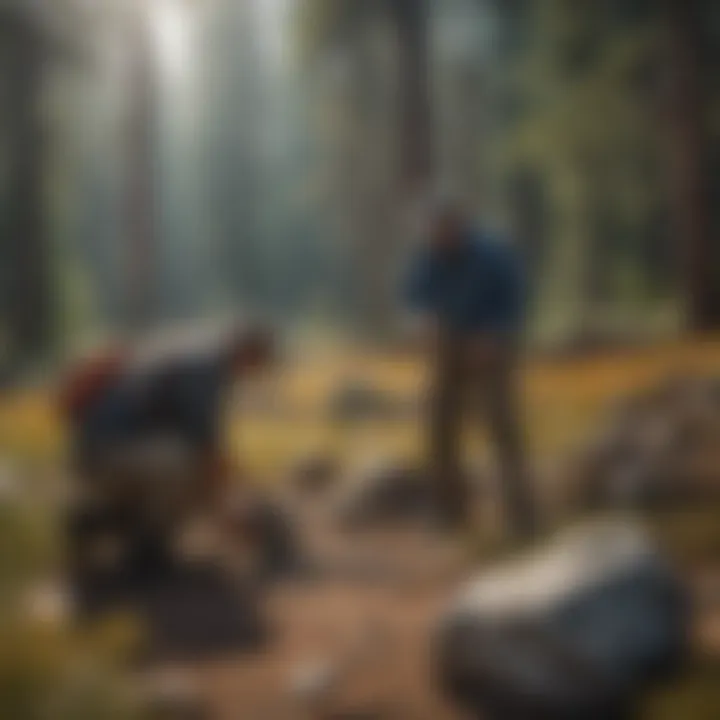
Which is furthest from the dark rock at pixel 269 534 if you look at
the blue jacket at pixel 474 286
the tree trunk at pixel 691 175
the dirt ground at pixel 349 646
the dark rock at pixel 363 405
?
the tree trunk at pixel 691 175

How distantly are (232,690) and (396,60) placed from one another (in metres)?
1.13

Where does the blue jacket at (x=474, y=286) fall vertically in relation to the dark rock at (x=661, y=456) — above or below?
above

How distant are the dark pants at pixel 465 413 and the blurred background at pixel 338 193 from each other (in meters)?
0.04

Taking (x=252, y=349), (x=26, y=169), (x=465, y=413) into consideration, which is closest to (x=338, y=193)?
(x=252, y=349)

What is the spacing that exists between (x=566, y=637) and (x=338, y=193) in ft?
2.85

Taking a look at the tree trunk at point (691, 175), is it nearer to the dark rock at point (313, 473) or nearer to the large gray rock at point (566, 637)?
the large gray rock at point (566, 637)

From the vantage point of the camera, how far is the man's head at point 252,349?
2586 millimetres

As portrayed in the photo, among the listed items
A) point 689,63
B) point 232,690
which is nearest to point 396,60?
point 689,63

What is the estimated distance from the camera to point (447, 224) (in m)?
2.57

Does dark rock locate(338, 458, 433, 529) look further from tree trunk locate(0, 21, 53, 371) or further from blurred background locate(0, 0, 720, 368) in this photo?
tree trunk locate(0, 21, 53, 371)

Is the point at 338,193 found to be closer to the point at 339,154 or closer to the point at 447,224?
the point at 339,154

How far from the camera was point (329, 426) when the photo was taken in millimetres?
2578

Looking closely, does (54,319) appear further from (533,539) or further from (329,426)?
(533,539)

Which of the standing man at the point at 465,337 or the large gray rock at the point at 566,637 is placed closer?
the large gray rock at the point at 566,637
